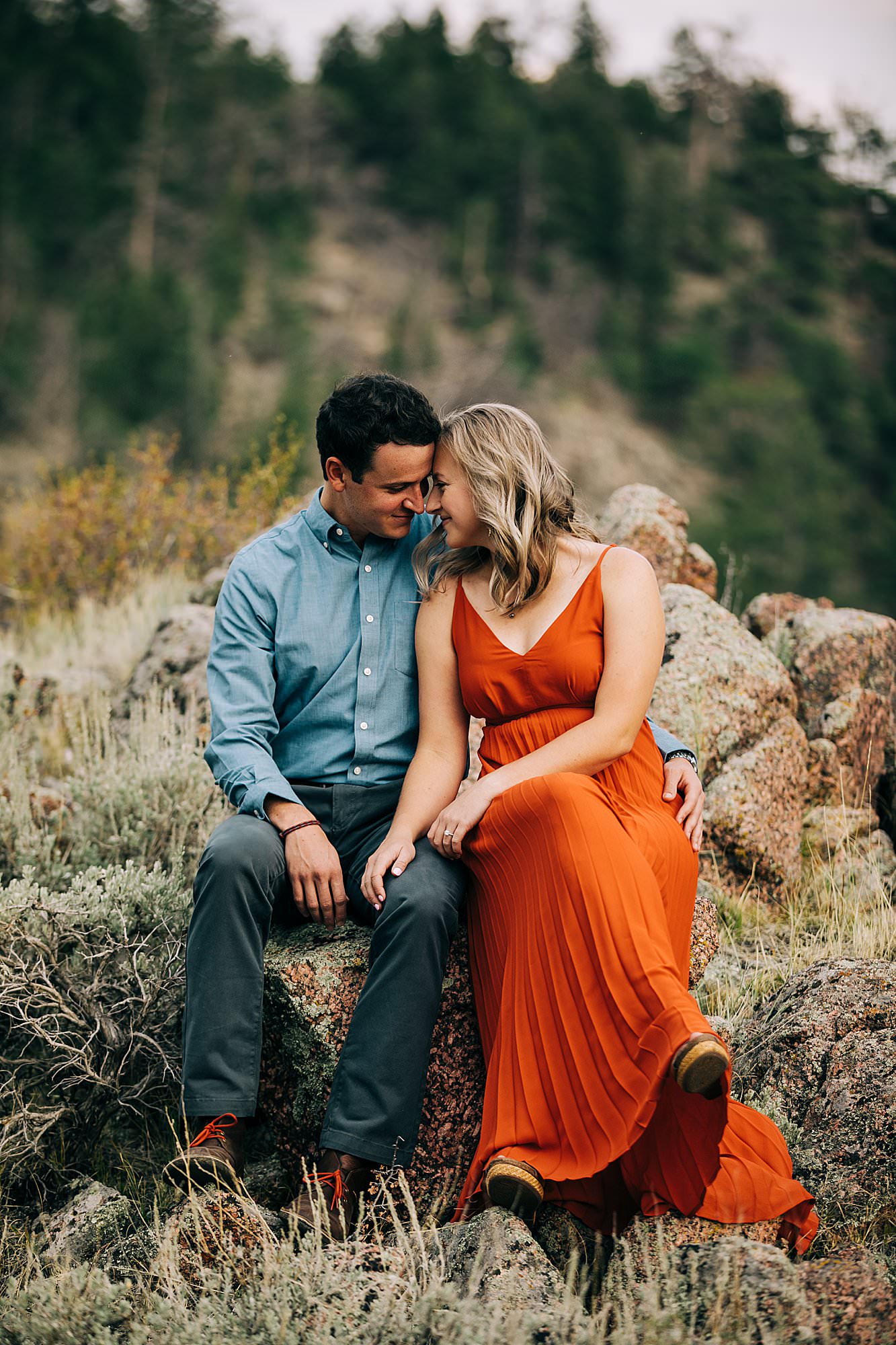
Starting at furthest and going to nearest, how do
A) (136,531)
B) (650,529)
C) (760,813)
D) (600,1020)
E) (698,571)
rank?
(136,531)
(698,571)
(650,529)
(760,813)
(600,1020)

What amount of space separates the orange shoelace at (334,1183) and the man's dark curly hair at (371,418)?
1.94 metres

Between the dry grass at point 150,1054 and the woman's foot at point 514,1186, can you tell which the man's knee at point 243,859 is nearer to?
the dry grass at point 150,1054

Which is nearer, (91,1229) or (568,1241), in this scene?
(568,1241)

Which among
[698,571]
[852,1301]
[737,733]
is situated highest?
[698,571]

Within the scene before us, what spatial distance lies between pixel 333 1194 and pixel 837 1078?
1.38 m

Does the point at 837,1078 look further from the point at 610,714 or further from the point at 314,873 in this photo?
the point at 314,873

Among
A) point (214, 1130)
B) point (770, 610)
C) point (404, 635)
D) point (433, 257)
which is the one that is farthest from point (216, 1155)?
point (433, 257)

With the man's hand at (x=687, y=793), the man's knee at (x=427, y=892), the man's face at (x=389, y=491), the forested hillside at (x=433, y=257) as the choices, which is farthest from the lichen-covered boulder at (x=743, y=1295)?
the forested hillside at (x=433, y=257)

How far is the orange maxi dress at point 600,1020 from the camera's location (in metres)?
2.35

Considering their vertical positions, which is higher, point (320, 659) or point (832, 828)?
point (320, 659)

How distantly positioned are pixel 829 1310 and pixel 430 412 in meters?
2.44

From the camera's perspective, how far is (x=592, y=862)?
8.42 ft

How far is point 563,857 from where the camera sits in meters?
2.60

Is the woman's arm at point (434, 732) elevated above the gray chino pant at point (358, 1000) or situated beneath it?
elevated above
